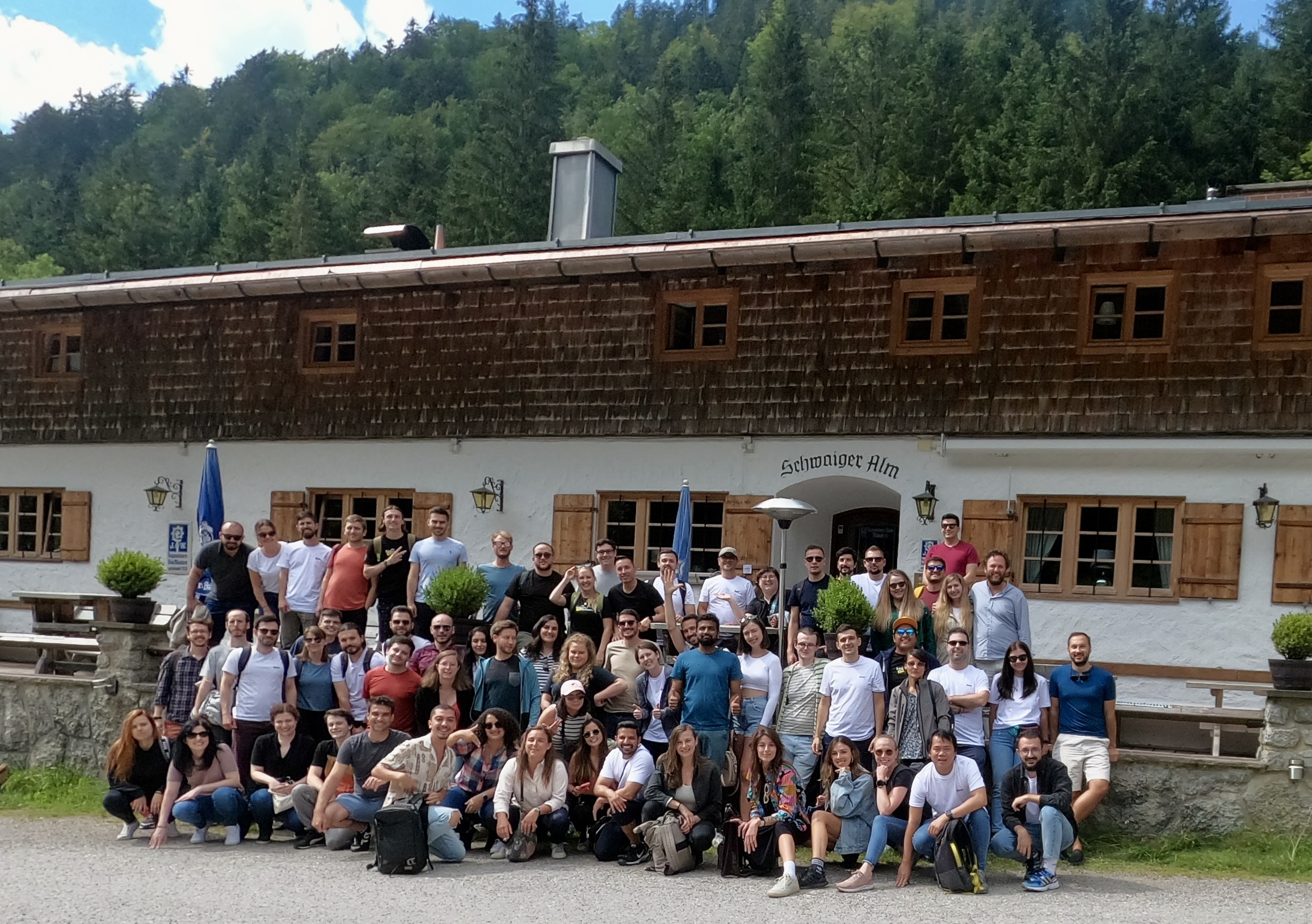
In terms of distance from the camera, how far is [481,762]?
31.0 feet

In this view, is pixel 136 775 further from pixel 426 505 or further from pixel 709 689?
pixel 426 505

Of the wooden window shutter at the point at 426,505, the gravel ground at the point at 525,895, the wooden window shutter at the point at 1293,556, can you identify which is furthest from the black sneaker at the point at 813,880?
the wooden window shutter at the point at 426,505

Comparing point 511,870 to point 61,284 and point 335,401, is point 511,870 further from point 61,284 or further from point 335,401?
point 61,284

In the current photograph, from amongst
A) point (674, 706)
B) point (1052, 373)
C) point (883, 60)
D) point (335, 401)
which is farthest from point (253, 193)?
point (674, 706)

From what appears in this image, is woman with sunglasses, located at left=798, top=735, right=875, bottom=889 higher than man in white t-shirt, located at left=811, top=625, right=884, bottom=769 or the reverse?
the reverse

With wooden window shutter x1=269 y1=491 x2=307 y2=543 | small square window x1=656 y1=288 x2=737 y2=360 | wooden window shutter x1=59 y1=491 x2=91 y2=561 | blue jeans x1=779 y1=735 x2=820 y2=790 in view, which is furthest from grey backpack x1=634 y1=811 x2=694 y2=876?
wooden window shutter x1=59 y1=491 x2=91 y2=561

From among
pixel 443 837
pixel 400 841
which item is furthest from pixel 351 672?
pixel 400 841

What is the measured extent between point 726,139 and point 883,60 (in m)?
4.74

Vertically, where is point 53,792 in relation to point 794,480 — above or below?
below

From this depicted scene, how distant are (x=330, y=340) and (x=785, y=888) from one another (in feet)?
36.7

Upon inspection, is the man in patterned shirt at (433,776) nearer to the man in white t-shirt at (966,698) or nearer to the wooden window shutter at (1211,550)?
the man in white t-shirt at (966,698)

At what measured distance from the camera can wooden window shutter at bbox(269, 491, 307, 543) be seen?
56.5 ft

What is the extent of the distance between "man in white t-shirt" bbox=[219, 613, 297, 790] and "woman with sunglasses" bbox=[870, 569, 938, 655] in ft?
13.5

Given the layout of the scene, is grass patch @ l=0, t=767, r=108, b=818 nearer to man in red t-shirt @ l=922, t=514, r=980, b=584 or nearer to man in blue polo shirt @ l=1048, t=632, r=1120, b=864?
man in red t-shirt @ l=922, t=514, r=980, b=584
